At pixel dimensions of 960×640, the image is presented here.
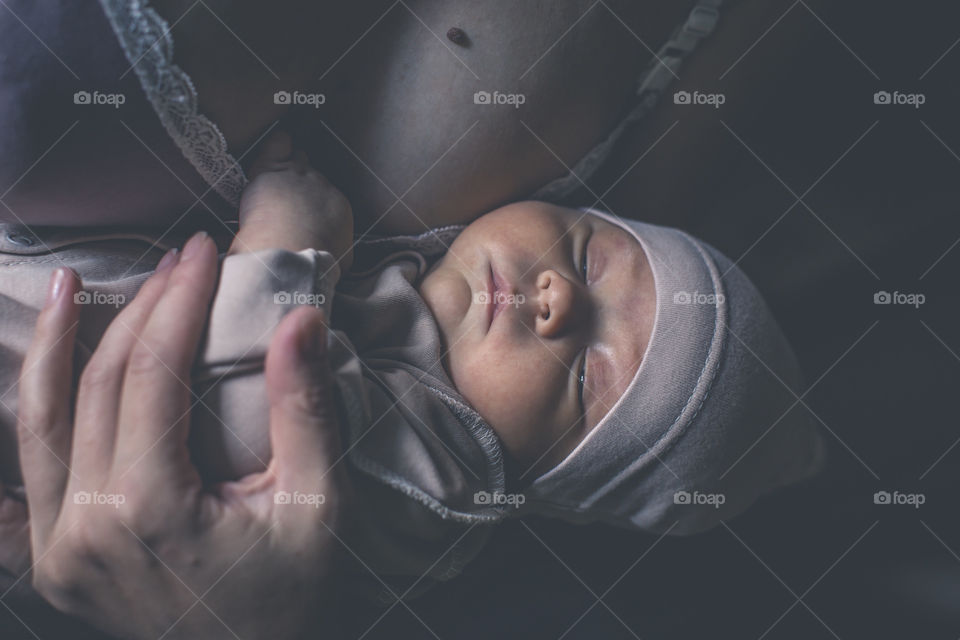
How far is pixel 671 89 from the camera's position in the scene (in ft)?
3.22

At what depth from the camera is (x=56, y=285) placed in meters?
0.66

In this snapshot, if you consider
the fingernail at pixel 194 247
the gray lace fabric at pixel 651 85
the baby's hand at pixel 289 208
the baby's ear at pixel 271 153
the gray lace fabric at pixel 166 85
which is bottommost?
the fingernail at pixel 194 247

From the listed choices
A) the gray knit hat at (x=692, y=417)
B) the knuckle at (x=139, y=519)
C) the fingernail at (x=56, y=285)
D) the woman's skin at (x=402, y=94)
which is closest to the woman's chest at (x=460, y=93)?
the woman's skin at (x=402, y=94)

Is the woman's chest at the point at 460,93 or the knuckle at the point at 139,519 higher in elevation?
the woman's chest at the point at 460,93

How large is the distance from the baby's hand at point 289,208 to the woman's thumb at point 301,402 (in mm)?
174

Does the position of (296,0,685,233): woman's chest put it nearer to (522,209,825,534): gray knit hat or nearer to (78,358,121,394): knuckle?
(522,209,825,534): gray knit hat

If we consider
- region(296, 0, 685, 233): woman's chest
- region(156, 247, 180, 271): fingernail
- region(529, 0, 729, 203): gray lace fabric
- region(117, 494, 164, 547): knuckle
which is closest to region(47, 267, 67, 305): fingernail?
region(156, 247, 180, 271): fingernail

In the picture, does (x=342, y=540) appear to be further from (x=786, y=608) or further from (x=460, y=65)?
(x=786, y=608)

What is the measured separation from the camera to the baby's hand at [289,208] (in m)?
0.78

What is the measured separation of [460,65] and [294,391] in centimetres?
50

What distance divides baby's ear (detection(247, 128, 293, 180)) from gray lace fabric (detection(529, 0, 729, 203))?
0.41 m

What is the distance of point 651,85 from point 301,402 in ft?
2.42

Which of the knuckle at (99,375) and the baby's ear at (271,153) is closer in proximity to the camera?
the knuckle at (99,375)

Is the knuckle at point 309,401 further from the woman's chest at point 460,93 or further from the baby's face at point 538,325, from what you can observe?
the woman's chest at point 460,93
